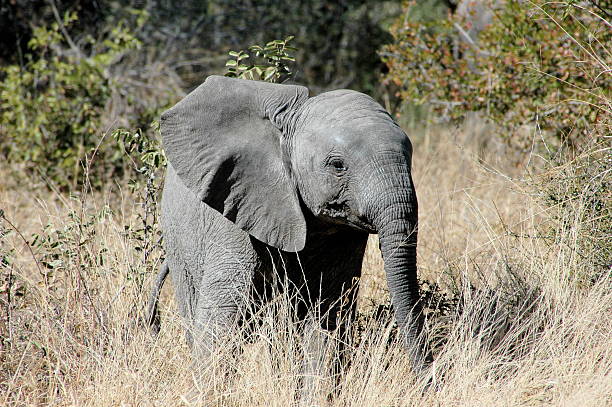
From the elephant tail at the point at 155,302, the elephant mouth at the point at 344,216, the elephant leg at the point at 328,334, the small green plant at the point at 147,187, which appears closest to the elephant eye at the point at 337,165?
the elephant mouth at the point at 344,216

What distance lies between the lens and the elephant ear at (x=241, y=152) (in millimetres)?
4324

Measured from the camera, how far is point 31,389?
14.5 feet

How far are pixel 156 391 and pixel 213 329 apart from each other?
0.42 meters

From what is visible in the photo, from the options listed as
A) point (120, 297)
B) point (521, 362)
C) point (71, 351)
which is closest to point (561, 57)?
point (521, 362)

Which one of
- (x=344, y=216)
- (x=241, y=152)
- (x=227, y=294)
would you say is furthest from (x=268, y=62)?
Result: (x=344, y=216)

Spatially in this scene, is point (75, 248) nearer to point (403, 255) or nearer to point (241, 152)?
point (241, 152)

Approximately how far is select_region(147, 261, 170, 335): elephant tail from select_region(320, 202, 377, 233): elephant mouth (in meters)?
Answer: 1.32

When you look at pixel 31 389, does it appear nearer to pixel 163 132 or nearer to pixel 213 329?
pixel 213 329

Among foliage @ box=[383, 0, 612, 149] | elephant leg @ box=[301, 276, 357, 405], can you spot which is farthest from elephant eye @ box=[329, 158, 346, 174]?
foliage @ box=[383, 0, 612, 149]

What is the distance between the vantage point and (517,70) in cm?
783

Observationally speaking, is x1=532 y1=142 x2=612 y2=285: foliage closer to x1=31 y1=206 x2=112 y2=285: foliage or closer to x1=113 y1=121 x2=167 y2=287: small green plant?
x1=113 y1=121 x2=167 y2=287: small green plant

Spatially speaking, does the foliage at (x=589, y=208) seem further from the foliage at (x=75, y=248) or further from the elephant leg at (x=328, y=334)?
the foliage at (x=75, y=248)

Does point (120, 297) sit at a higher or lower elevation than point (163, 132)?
lower

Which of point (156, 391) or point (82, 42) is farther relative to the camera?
point (82, 42)
